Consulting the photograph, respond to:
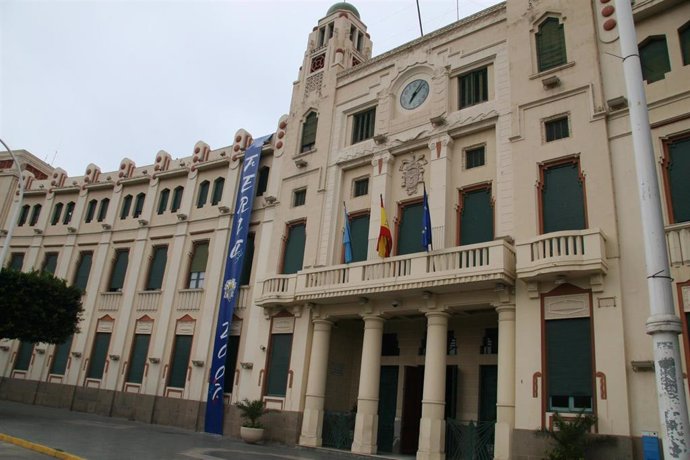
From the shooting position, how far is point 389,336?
2322 cm

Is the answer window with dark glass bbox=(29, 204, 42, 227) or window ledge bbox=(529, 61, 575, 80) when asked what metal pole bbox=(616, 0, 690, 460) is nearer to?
window ledge bbox=(529, 61, 575, 80)

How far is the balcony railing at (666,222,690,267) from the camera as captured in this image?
1435 cm

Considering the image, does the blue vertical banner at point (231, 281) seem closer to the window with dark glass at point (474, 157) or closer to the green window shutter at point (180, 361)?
the green window shutter at point (180, 361)

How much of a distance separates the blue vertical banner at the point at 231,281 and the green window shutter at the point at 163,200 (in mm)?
6264

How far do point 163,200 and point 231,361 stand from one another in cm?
1231

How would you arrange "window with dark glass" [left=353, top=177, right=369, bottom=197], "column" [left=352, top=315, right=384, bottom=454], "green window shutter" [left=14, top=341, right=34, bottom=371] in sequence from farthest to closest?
"green window shutter" [left=14, top=341, right=34, bottom=371]
"window with dark glass" [left=353, top=177, right=369, bottom=197]
"column" [left=352, top=315, right=384, bottom=454]

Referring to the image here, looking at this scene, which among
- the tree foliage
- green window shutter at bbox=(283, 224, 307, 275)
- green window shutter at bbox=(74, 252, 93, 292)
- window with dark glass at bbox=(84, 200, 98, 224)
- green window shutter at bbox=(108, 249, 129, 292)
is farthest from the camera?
window with dark glass at bbox=(84, 200, 98, 224)

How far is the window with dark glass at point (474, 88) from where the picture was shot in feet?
70.7

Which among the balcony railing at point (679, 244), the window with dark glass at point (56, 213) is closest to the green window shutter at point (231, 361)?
the balcony railing at point (679, 244)

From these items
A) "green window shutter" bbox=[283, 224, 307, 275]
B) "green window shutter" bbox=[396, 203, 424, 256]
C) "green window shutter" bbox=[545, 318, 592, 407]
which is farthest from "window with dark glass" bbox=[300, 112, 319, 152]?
"green window shutter" bbox=[545, 318, 592, 407]

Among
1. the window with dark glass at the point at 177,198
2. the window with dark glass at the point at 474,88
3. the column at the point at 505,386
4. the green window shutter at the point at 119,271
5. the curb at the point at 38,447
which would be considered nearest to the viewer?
the curb at the point at 38,447

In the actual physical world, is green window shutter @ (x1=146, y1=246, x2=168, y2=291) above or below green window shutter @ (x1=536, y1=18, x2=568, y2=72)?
below

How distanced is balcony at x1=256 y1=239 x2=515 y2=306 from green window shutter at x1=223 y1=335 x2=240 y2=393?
3624mm

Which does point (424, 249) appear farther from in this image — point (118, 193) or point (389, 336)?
point (118, 193)
